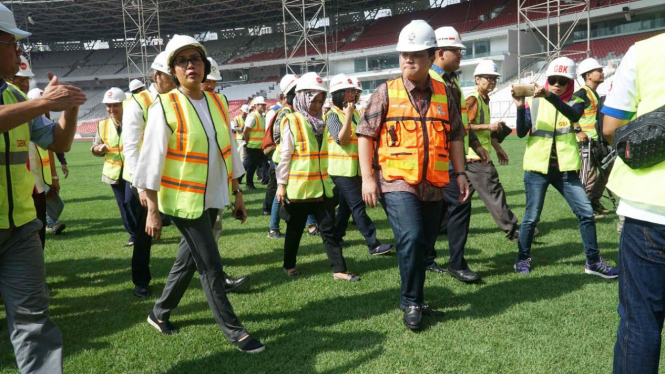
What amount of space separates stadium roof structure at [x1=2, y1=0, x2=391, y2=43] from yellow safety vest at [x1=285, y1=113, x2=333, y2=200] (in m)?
38.0

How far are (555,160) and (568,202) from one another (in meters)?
0.41

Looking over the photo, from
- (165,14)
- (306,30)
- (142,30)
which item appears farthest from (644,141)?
(165,14)

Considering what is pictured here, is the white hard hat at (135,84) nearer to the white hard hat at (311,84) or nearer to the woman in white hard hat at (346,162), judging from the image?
the woman in white hard hat at (346,162)

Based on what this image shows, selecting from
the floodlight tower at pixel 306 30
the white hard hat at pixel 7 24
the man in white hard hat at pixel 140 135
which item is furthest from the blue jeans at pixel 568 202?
the floodlight tower at pixel 306 30

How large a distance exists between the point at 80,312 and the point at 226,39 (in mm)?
53387

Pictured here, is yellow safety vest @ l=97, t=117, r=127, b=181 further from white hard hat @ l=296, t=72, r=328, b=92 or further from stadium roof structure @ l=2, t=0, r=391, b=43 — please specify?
stadium roof structure @ l=2, t=0, r=391, b=43

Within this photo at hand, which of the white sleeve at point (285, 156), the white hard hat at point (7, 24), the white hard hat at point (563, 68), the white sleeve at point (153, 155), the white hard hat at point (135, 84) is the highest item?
the white hard hat at point (7, 24)

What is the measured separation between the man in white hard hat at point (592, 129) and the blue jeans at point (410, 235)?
391 centimetres

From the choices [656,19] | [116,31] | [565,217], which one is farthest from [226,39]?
[565,217]

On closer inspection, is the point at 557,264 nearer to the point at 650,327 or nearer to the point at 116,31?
the point at 650,327

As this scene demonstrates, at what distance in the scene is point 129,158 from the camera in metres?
3.68

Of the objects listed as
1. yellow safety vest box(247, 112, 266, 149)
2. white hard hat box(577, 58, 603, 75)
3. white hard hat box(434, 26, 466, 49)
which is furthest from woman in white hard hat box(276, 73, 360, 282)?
yellow safety vest box(247, 112, 266, 149)

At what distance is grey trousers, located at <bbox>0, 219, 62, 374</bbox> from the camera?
2465 mm

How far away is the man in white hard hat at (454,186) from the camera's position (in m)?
4.55
